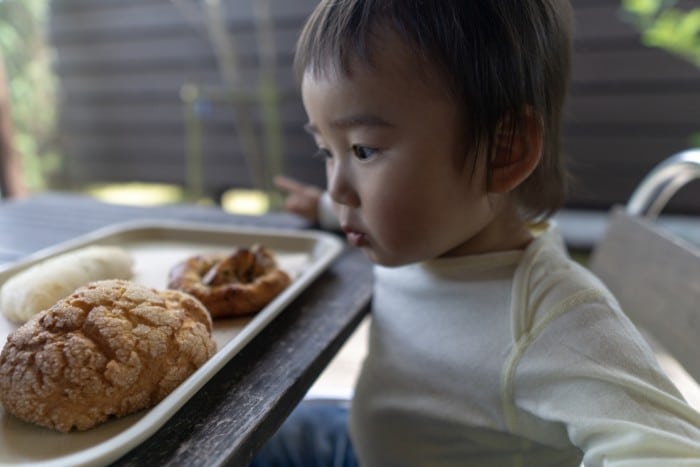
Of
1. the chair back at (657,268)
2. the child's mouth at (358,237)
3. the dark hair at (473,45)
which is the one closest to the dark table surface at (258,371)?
the child's mouth at (358,237)

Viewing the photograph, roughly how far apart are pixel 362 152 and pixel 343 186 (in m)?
0.06

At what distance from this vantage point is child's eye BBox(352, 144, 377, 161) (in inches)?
27.7

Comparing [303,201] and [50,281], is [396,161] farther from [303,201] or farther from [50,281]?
[303,201]

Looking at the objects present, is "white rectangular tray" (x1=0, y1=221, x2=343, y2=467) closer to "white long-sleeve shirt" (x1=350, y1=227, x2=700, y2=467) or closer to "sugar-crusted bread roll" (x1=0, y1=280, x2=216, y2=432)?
"sugar-crusted bread roll" (x1=0, y1=280, x2=216, y2=432)

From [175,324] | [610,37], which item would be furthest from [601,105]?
[175,324]

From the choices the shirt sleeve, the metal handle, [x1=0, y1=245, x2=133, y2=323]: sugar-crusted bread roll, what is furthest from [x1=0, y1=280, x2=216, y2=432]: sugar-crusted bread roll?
the metal handle

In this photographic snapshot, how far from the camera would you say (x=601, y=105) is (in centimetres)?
296

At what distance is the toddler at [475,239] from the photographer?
0.60 meters

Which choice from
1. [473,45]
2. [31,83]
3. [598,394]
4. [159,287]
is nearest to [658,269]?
[598,394]

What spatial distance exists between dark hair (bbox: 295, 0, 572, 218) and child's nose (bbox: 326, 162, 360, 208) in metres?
0.13

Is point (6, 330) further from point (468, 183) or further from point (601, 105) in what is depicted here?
point (601, 105)

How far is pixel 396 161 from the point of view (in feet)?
2.27

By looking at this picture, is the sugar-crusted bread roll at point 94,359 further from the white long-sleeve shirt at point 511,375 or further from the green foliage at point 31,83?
the green foliage at point 31,83

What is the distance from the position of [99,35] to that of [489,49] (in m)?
4.40
